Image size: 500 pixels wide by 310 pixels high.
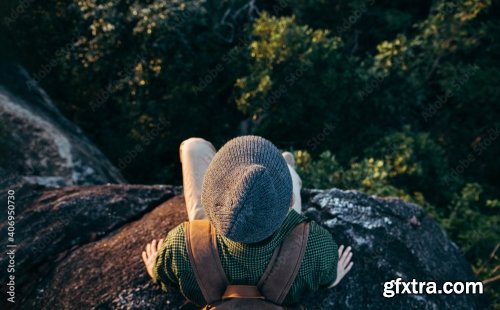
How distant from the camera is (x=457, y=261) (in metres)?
4.01

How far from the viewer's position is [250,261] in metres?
2.46

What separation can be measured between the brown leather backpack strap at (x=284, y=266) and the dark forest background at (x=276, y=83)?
2.81m

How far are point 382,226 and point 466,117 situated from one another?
15.9ft

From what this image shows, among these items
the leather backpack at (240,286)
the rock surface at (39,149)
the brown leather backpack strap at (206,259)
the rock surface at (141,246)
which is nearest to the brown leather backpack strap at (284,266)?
the leather backpack at (240,286)

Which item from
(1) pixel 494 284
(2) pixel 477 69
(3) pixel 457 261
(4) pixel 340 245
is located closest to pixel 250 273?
(4) pixel 340 245

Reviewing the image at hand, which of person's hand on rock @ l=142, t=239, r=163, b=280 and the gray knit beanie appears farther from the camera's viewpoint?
person's hand on rock @ l=142, t=239, r=163, b=280

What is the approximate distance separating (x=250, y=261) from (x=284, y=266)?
0.19 metres

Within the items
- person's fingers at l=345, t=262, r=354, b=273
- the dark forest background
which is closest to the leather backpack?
person's fingers at l=345, t=262, r=354, b=273

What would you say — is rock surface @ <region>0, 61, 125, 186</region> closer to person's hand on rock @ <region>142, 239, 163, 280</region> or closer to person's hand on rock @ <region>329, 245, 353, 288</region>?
person's hand on rock @ <region>142, 239, 163, 280</region>

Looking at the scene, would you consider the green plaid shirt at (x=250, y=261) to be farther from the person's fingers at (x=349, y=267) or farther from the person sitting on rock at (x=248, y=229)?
the person's fingers at (x=349, y=267)

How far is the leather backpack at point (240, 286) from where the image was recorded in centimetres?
251

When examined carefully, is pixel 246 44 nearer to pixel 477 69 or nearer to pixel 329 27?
pixel 329 27

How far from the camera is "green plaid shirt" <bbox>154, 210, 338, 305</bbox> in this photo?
2459 millimetres

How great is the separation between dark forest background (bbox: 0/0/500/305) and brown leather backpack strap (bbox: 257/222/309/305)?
281cm
